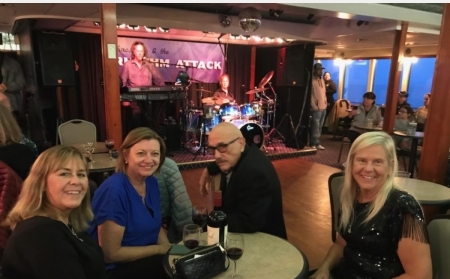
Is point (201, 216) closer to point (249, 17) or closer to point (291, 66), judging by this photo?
point (249, 17)

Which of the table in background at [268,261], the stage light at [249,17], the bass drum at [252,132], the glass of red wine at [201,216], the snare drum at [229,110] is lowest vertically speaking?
the bass drum at [252,132]

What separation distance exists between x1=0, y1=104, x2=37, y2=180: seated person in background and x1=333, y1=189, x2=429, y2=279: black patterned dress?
2218 mm

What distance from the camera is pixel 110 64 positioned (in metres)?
3.62

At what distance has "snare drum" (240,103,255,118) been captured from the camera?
22.2 feet

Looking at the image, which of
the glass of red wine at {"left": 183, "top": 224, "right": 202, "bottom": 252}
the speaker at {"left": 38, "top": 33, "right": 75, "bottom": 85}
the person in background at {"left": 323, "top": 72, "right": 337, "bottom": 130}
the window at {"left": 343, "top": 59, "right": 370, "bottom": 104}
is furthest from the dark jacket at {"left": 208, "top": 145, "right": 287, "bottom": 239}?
the window at {"left": 343, "top": 59, "right": 370, "bottom": 104}

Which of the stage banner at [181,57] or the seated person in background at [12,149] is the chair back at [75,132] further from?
the stage banner at [181,57]

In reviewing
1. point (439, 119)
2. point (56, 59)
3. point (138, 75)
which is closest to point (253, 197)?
point (439, 119)

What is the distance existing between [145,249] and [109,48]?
2.57 m

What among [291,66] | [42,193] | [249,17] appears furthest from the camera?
[291,66]

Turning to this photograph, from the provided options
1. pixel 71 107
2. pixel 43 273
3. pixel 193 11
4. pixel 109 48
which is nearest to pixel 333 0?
pixel 193 11

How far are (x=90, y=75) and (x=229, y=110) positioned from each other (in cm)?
296

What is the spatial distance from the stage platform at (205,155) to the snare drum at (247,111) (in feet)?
2.79

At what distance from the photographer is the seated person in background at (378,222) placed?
4.46ft

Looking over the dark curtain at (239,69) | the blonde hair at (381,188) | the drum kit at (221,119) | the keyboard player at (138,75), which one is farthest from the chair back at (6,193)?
the dark curtain at (239,69)
